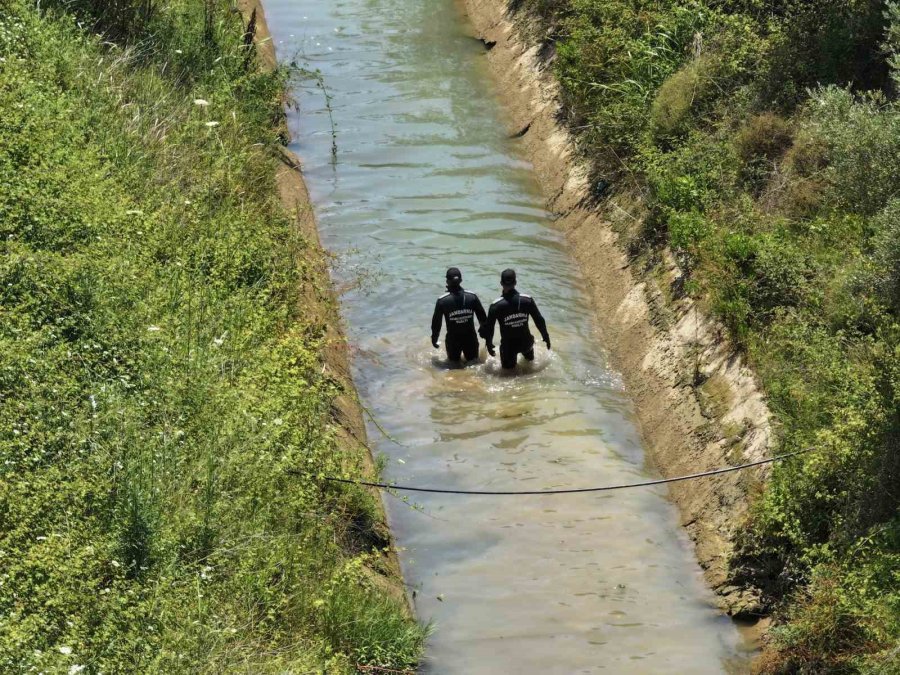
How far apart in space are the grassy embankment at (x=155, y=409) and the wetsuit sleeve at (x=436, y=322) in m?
1.49

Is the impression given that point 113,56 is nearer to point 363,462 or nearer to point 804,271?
point 363,462

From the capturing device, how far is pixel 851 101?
1445 centimetres

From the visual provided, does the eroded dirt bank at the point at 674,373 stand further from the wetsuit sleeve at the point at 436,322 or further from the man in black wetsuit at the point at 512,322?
the wetsuit sleeve at the point at 436,322

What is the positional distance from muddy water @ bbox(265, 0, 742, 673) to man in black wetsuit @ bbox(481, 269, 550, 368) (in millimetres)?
316

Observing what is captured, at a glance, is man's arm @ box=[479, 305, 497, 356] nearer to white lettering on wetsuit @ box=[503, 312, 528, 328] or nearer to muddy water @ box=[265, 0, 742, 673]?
white lettering on wetsuit @ box=[503, 312, 528, 328]

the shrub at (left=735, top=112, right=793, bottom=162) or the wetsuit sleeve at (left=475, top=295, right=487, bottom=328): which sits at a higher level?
the shrub at (left=735, top=112, right=793, bottom=162)

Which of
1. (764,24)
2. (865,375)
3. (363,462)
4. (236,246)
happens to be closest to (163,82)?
(236,246)

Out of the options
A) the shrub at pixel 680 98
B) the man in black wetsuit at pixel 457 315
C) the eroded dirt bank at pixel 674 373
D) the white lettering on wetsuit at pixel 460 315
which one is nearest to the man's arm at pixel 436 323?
the man in black wetsuit at pixel 457 315

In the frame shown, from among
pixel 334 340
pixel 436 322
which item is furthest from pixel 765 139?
pixel 334 340

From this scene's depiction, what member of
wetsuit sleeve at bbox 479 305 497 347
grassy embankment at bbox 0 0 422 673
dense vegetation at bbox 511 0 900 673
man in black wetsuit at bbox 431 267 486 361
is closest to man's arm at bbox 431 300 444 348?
man in black wetsuit at bbox 431 267 486 361

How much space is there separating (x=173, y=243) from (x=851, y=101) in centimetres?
820

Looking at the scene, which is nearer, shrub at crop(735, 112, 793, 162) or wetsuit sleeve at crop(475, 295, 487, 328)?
wetsuit sleeve at crop(475, 295, 487, 328)

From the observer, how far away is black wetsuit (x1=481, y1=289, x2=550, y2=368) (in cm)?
1477

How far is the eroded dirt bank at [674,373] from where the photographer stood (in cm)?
1188
